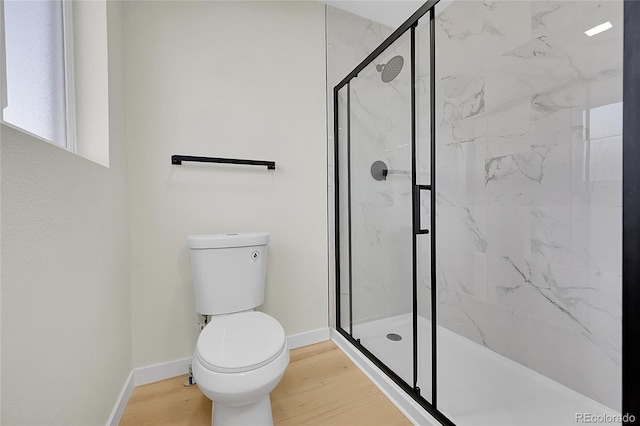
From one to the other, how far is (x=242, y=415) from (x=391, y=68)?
1.76m

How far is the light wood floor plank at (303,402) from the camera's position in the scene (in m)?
1.24

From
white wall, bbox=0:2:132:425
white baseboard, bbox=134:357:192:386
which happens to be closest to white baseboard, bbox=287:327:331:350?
white baseboard, bbox=134:357:192:386

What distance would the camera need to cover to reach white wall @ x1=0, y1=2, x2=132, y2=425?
1.99ft

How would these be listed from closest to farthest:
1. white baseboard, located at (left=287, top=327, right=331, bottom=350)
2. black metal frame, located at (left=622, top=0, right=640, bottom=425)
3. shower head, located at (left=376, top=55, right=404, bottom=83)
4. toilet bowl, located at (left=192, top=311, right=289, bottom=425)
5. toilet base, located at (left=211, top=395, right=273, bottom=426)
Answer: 1. black metal frame, located at (left=622, top=0, right=640, bottom=425)
2. toilet bowl, located at (left=192, top=311, right=289, bottom=425)
3. toilet base, located at (left=211, top=395, right=273, bottom=426)
4. shower head, located at (left=376, top=55, right=404, bottom=83)
5. white baseboard, located at (left=287, top=327, right=331, bottom=350)

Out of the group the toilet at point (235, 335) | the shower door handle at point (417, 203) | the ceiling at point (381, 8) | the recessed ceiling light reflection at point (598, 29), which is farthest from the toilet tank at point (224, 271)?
the recessed ceiling light reflection at point (598, 29)

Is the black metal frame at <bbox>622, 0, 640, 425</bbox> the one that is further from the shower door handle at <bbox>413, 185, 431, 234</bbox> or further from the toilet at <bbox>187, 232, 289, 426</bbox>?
the toilet at <bbox>187, 232, 289, 426</bbox>

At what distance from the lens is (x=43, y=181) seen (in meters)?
0.72

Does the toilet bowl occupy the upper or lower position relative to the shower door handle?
lower

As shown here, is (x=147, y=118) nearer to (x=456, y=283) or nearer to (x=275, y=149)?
(x=275, y=149)

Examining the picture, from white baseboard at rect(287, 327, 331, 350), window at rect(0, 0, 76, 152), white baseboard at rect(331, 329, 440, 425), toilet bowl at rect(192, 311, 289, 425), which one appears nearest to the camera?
window at rect(0, 0, 76, 152)

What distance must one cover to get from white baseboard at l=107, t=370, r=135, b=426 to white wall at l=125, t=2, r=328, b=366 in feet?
0.37

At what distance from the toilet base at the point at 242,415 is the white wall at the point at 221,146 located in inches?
24.1

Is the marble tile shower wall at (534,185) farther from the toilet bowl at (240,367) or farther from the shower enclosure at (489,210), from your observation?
the toilet bowl at (240,367)

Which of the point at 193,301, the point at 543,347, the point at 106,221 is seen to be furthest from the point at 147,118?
the point at 543,347
